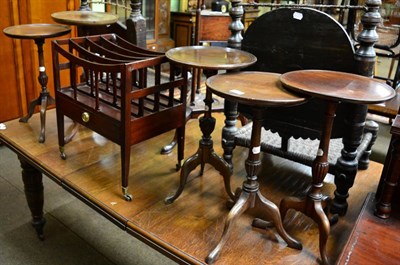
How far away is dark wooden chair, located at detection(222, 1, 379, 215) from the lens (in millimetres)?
1429

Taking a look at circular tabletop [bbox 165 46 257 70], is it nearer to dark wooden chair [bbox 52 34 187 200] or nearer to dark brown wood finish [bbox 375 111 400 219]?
dark wooden chair [bbox 52 34 187 200]

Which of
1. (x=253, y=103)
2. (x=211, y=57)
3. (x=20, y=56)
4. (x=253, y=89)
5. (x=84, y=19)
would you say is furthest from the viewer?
(x=20, y=56)

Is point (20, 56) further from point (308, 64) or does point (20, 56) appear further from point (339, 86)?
point (339, 86)

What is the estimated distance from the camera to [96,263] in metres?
2.06

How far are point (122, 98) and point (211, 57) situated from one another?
366 mm

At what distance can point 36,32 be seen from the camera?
1.98m

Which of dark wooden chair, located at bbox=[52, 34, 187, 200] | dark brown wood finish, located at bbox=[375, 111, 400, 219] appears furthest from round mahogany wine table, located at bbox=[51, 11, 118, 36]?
dark brown wood finish, located at bbox=[375, 111, 400, 219]

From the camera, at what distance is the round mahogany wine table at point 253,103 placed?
44.5 inches

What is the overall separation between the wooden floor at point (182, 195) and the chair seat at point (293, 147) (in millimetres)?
100

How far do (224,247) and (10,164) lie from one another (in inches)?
87.6

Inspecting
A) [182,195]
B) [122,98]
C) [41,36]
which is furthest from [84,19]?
[182,195]

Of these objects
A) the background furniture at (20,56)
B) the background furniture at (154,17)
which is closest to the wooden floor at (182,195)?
the background furniture at (20,56)

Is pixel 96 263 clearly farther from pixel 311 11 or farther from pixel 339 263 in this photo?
pixel 311 11

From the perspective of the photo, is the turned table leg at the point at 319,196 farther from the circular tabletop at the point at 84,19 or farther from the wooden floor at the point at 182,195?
the circular tabletop at the point at 84,19
